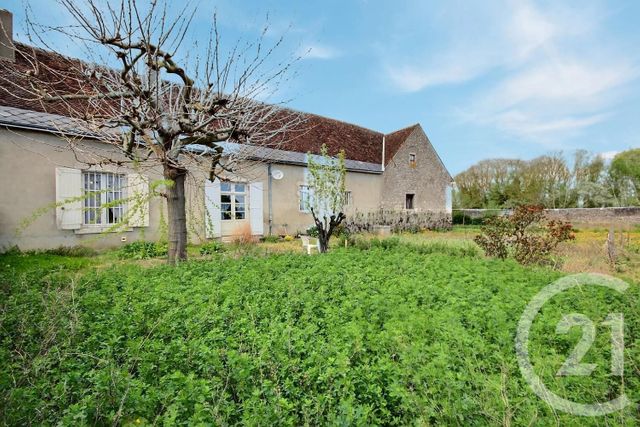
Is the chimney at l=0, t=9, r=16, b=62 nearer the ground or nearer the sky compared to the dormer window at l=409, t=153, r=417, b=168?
nearer the sky

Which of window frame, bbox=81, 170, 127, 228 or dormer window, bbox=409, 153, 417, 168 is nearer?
window frame, bbox=81, 170, 127, 228

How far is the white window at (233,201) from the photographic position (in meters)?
12.8

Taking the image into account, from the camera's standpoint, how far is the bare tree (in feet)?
17.3

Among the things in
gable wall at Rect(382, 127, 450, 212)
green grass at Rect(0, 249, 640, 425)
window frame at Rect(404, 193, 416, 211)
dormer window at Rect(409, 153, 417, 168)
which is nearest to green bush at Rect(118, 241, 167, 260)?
green grass at Rect(0, 249, 640, 425)

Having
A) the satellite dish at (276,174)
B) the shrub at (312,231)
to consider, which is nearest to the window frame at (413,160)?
the shrub at (312,231)

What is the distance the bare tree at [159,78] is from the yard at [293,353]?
2684 millimetres

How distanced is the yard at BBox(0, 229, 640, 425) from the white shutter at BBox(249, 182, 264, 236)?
8.70 meters

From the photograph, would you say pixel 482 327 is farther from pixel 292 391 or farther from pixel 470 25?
pixel 470 25

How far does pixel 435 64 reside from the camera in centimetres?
738

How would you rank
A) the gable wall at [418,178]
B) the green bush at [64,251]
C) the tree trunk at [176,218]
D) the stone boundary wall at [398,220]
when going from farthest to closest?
1. the gable wall at [418,178]
2. the stone boundary wall at [398,220]
3. the green bush at [64,251]
4. the tree trunk at [176,218]

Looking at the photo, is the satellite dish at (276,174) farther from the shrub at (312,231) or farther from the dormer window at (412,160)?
the dormer window at (412,160)

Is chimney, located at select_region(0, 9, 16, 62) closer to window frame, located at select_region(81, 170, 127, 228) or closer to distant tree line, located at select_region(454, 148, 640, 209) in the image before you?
window frame, located at select_region(81, 170, 127, 228)

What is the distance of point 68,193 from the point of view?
29.7ft

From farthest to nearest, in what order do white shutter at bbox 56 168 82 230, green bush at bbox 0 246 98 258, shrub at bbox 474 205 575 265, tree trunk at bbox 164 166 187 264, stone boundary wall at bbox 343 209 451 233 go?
stone boundary wall at bbox 343 209 451 233
white shutter at bbox 56 168 82 230
green bush at bbox 0 246 98 258
shrub at bbox 474 205 575 265
tree trunk at bbox 164 166 187 264
